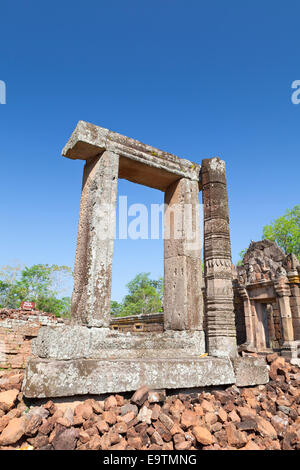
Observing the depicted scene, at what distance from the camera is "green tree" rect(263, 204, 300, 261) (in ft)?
84.0

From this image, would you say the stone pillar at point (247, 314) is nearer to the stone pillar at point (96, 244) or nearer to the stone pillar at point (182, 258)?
the stone pillar at point (182, 258)

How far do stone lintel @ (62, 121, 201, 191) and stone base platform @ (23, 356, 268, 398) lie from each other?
2644 mm

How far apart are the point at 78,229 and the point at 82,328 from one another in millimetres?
1348

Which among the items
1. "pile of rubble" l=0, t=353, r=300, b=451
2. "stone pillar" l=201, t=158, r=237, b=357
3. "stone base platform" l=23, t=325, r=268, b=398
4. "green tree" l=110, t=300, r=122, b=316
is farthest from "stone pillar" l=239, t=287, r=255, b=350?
"green tree" l=110, t=300, r=122, b=316

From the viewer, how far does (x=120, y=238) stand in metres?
4.40

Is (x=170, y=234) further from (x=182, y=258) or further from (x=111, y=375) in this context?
(x=111, y=375)

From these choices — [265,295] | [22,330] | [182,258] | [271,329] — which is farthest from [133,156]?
[271,329]

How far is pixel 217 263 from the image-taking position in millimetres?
4367

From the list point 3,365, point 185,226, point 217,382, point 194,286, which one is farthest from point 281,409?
point 3,365

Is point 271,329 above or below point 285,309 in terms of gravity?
below

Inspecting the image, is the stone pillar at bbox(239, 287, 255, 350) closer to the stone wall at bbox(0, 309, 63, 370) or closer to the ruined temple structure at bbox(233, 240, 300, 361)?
the ruined temple structure at bbox(233, 240, 300, 361)

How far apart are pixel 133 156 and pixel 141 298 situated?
3960 cm

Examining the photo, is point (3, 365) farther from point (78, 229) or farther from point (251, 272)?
point (251, 272)

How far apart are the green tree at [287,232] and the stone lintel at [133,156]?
2258 cm
